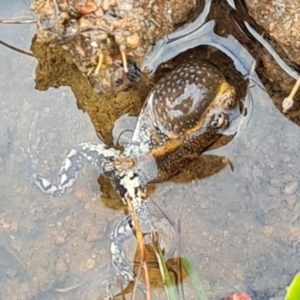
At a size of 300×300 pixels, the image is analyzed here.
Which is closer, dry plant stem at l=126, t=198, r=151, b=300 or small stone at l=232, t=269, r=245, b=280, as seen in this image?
dry plant stem at l=126, t=198, r=151, b=300

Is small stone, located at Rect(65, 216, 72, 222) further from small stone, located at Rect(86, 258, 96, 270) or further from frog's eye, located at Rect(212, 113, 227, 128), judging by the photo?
frog's eye, located at Rect(212, 113, 227, 128)

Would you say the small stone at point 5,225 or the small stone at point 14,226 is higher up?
the small stone at point 14,226

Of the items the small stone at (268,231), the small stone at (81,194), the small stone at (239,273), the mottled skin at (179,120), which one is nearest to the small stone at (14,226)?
the small stone at (81,194)

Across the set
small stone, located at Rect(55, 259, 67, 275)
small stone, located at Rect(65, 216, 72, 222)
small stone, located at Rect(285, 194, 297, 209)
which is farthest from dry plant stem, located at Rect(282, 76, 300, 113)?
small stone, located at Rect(55, 259, 67, 275)

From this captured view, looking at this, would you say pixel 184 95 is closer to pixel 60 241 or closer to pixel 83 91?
pixel 83 91

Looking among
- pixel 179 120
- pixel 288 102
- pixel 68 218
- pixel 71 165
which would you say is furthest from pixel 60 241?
pixel 288 102

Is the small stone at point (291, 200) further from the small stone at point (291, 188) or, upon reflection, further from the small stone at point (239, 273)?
the small stone at point (239, 273)

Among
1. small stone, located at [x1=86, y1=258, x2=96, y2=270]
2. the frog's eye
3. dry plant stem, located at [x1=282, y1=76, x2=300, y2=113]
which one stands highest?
dry plant stem, located at [x1=282, y1=76, x2=300, y2=113]
